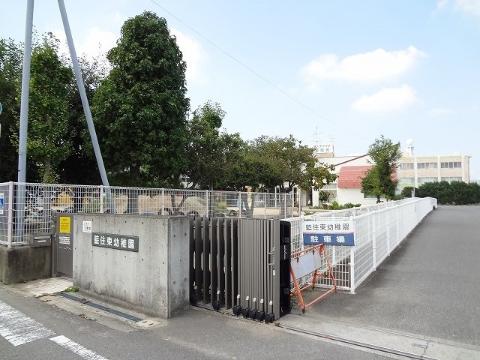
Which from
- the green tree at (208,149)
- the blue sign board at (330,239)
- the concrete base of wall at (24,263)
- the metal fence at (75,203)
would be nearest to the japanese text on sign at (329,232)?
the blue sign board at (330,239)

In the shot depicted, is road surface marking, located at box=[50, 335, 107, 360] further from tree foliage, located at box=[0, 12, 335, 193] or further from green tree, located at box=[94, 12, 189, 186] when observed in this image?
green tree, located at box=[94, 12, 189, 186]

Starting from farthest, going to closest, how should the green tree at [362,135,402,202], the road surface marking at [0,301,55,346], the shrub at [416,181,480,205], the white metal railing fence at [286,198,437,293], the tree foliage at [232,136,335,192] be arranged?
the shrub at [416,181,480,205] < the tree foliage at [232,136,335,192] < the green tree at [362,135,402,202] < the white metal railing fence at [286,198,437,293] < the road surface marking at [0,301,55,346]

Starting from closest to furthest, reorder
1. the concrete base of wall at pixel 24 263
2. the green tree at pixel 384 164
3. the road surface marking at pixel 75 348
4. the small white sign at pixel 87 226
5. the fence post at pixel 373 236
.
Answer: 1. the road surface marking at pixel 75 348
2. the small white sign at pixel 87 226
3. the concrete base of wall at pixel 24 263
4. the fence post at pixel 373 236
5. the green tree at pixel 384 164

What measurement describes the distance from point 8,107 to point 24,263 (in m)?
11.5

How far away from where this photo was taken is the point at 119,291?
622 cm

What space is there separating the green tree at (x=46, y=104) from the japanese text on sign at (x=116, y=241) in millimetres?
8245

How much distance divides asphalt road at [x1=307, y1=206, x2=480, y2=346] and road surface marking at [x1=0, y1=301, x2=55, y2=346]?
3.62 m

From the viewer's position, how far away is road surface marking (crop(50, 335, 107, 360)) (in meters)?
4.21

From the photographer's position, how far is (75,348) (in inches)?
175

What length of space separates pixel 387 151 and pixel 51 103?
74.0 feet

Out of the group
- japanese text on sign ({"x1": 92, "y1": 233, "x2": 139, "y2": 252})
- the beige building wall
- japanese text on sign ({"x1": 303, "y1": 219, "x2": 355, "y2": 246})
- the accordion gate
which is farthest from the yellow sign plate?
the beige building wall

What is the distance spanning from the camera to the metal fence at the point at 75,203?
26.5 ft

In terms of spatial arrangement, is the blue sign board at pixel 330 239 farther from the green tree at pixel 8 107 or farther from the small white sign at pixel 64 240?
the green tree at pixel 8 107

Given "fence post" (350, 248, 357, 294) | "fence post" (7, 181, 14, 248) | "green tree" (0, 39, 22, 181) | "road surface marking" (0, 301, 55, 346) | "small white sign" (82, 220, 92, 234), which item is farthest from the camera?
"green tree" (0, 39, 22, 181)
